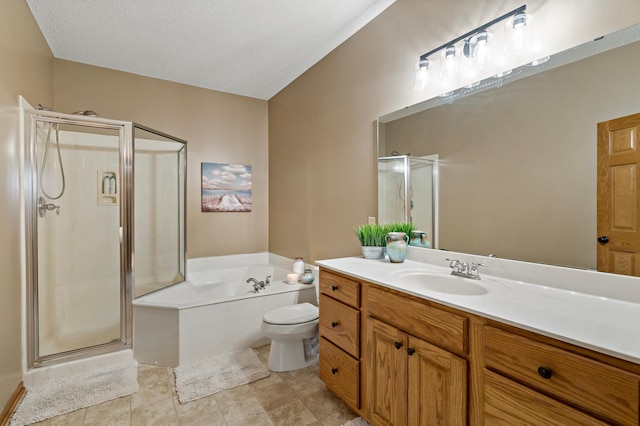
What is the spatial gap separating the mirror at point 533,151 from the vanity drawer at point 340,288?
0.64m

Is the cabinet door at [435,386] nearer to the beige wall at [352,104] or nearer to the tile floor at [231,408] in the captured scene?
the tile floor at [231,408]

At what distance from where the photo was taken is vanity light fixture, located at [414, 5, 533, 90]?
1.43m

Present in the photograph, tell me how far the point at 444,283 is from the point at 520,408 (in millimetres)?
691

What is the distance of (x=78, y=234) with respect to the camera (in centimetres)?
266

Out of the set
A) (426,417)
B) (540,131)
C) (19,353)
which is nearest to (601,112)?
(540,131)

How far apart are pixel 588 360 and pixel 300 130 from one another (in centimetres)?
298

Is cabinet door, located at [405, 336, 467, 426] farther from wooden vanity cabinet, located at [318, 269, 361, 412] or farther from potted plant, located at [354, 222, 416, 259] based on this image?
potted plant, located at [354, 222, 416, 259]

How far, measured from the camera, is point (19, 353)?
2.02 meters

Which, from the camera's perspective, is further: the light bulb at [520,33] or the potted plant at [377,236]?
the potted plant at [377,236]

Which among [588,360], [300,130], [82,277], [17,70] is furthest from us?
[300,130]

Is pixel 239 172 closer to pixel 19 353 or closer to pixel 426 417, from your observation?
pixel 19 353

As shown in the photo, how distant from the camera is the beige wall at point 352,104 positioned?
1.37 metres

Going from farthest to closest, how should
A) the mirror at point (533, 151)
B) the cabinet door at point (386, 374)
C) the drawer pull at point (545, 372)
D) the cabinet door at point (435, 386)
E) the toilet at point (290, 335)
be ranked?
1. the toilet at point (290, 335)
2. the cabinet door at point (386, 374)
3. the mirror at point (533, 151)
4. the cabinet door at point (435, 386)
5. the drawer pull at point (545, 372)

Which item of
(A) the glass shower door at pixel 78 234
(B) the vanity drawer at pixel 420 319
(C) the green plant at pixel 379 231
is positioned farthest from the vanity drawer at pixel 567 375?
(A) the glass shower door at pixel 78 234
